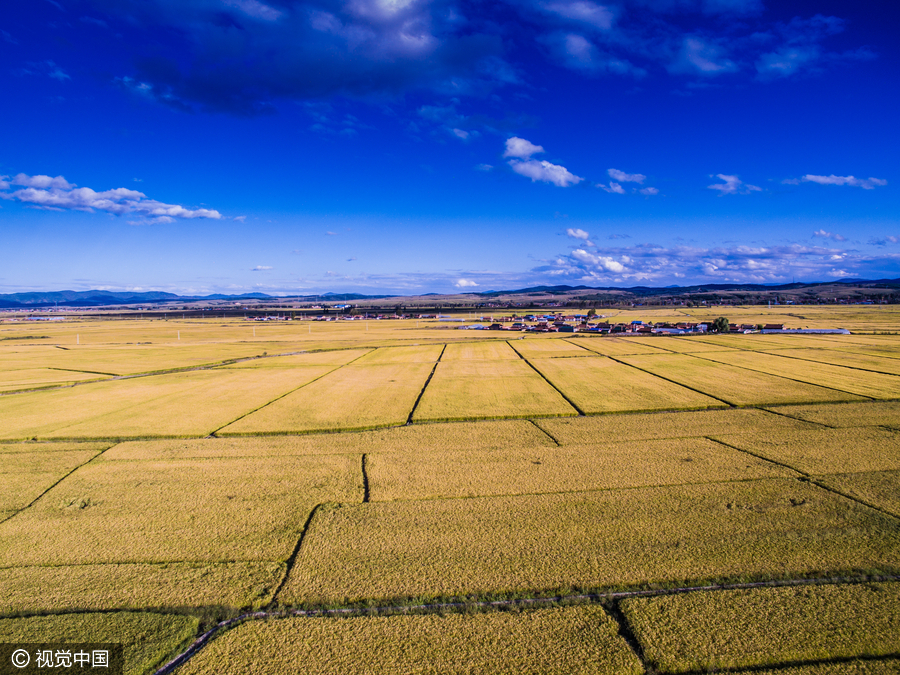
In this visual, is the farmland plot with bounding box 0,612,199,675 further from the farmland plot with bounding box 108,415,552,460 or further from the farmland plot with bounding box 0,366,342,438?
the farmland plot with bounding box 0,366,342,438

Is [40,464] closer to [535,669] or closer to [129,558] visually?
[129,558]

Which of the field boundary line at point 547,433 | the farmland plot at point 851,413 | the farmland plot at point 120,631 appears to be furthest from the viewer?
the farmland plot at point 851,413

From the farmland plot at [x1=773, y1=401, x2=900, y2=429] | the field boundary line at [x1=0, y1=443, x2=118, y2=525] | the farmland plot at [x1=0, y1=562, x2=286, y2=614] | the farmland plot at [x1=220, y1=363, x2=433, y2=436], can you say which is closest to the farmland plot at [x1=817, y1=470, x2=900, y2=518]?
the farmland plot at [x1=773, y1=401, x2=900, y2=429]

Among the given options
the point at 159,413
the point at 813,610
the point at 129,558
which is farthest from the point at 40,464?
the point at 813,610

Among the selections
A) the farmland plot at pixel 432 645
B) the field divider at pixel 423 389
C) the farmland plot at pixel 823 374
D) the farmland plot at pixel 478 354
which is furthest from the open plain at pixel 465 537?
the farmland plot at pixel 478 354

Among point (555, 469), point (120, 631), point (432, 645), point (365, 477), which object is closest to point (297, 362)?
point (365, 477)

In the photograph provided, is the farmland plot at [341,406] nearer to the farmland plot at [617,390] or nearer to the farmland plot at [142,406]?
the farmland plot at [142,406]

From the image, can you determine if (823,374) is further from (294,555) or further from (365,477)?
(294,555)
